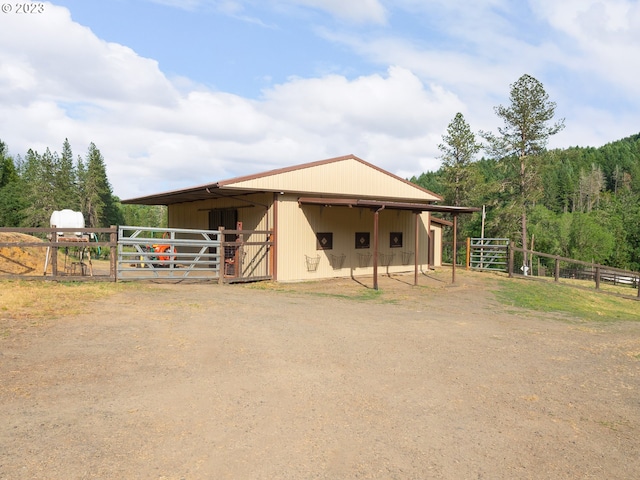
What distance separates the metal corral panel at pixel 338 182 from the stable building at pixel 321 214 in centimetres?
3

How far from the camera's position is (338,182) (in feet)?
58.5

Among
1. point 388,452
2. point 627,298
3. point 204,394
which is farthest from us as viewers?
point 627,298

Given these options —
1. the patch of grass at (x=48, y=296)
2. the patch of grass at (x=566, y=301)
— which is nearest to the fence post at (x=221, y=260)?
the patch of grass at (x=48, y=296)

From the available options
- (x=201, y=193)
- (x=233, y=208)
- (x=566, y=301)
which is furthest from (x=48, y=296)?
(x=566, y=301)

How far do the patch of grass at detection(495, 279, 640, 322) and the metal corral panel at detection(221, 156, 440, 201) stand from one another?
5505mm

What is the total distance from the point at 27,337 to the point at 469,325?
7845 millimetres

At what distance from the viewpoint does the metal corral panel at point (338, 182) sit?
613 inches

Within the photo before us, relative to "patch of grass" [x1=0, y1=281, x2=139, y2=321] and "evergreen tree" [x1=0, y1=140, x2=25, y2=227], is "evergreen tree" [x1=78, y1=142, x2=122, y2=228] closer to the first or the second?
"evergreen tree" [x1=0, y1=140, x2=25, y2=227]

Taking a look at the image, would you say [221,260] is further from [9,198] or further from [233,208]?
[9,198]

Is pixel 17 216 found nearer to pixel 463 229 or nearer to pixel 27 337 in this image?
pixel 463 229

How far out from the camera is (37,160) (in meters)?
66.8

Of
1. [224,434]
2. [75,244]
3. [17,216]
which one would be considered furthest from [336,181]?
[17,216]

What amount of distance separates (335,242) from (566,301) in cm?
811

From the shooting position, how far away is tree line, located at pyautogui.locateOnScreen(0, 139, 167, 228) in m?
55.2
